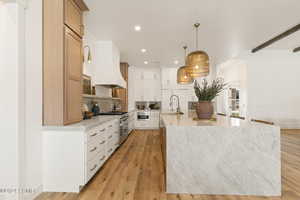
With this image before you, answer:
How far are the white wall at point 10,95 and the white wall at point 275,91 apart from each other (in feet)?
23.1

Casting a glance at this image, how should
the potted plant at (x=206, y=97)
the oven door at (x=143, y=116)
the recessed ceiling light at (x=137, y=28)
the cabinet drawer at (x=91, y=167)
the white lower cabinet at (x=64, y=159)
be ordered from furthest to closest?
the oven door at (x=143, y=116)
the recessed ceiling light at (x=137, y=28)
the potted plant at (x=206, y=97)
the cabinet drawer at (x=91, y=167)
the white lower cabinet at (x=64, y=159)

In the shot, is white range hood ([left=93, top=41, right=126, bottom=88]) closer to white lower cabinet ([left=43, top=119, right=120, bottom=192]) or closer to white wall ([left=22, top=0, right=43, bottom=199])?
white wall ([left=22, top=0, right=43, bottom=199])

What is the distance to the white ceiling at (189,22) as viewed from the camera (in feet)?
9.55

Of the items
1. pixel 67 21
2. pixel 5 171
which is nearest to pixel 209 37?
pixel 67 21

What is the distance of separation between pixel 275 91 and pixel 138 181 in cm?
661

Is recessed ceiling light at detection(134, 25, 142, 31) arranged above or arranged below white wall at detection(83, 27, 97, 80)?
above

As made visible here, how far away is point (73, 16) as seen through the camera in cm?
255

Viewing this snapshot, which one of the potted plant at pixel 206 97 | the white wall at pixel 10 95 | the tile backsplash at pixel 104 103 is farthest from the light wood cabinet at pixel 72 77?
the potted plant at pixel 206 97

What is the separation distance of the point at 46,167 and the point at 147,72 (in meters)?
6.19

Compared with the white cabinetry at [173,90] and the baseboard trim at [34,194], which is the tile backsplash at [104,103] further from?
the white cabinetry at [173,90]

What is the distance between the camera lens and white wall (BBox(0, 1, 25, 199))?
1.86 meters

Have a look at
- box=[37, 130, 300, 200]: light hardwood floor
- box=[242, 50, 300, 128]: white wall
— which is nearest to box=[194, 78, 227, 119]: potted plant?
box=[37, 130, 300, 200]: light hardwood floor

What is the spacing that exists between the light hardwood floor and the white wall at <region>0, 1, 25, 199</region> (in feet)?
1.68

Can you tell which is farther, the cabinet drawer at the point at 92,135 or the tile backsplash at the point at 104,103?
the tile backsplash at the point at 104,103
